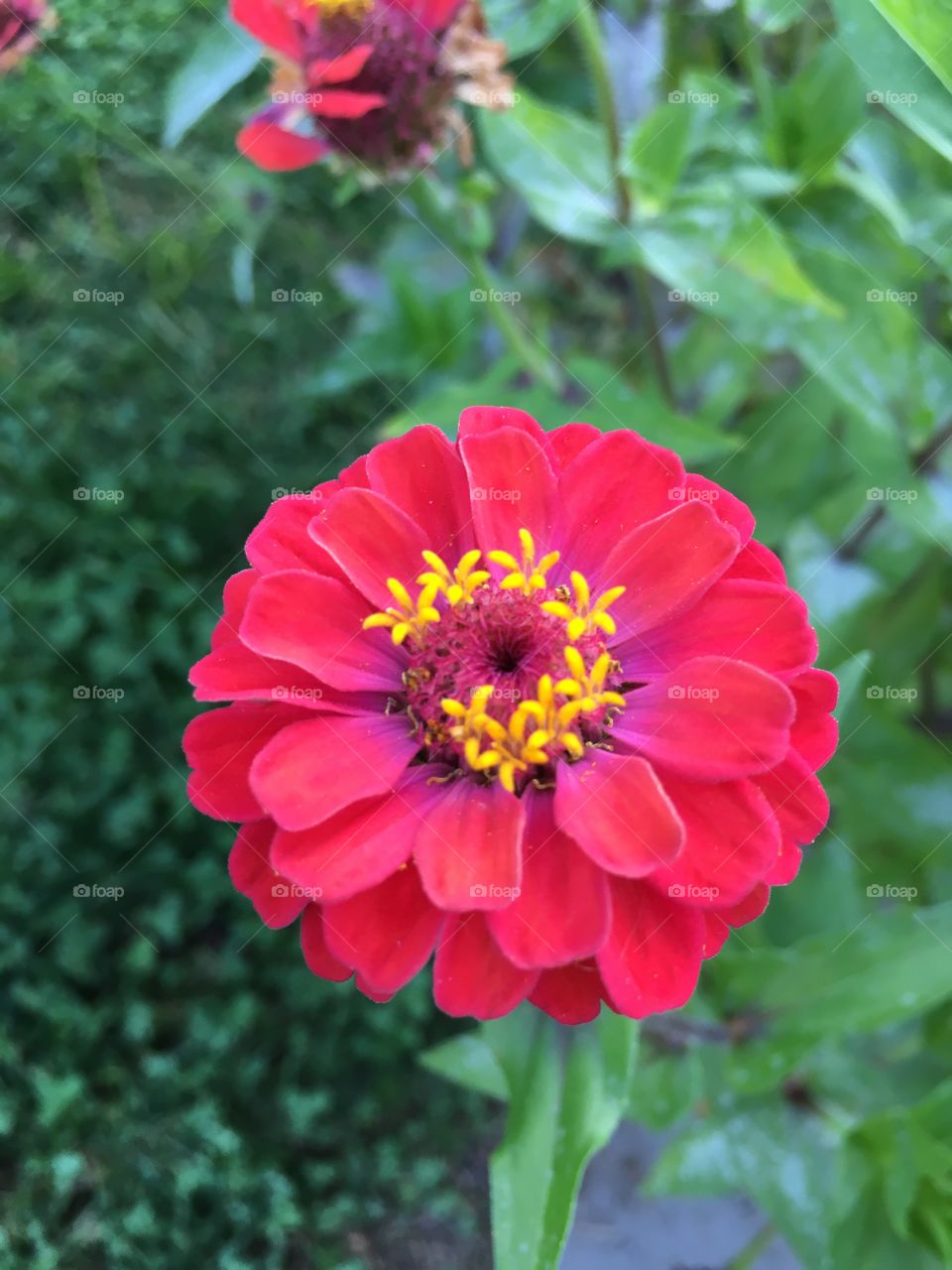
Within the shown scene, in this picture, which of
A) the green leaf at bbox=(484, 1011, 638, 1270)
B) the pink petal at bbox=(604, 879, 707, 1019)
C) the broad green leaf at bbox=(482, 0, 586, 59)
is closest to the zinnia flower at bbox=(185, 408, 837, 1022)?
the pink petal at bbox=(604, 879, 707, 1019)

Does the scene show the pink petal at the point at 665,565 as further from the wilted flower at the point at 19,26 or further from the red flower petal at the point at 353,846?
the wilted flower at the point at 19,26

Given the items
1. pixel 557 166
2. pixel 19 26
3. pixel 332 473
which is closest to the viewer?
pixel 19 26

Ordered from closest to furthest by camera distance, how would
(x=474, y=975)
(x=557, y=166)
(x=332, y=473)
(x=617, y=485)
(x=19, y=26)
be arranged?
(x=474, y=975) → (x=617, y=485) → (x=19, y=26) → (x=557, y=166) → (x=332, y=473)

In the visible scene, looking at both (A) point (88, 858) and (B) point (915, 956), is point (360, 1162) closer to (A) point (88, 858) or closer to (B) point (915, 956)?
(A) point (88, 858)

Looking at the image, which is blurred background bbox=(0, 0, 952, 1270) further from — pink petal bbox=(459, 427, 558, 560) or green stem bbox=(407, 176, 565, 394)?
pink petal bbox=(459, 427, 558, 560)

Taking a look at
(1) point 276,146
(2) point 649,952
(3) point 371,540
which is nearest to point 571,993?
(2) point 649,952

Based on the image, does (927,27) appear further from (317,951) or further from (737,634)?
(317,951)

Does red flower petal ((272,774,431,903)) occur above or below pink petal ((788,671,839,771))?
below
